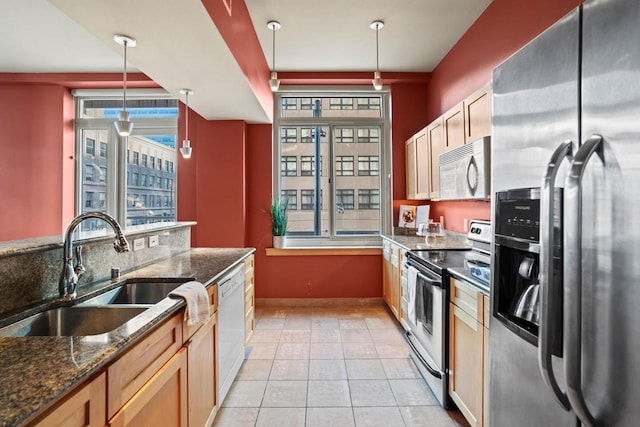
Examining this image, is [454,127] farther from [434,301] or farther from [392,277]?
[392,277]

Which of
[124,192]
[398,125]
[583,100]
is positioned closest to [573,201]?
[583,100]

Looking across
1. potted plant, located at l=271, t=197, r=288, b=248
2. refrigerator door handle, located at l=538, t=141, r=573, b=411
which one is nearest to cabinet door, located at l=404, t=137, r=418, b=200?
potted plant, located at l=271, t=197, r=288, b=248

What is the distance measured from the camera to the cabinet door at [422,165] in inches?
141

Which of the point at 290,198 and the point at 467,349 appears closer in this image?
the point at 467,349

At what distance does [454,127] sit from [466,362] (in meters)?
1.89

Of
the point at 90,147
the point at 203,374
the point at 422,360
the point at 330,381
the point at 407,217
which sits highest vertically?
the point at 90,147

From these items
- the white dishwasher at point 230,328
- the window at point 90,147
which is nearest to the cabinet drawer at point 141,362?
the white dishwasher at point 230,328

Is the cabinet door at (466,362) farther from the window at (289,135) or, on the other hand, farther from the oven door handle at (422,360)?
the window at (289,135)

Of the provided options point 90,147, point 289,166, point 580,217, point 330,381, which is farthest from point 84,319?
point 90,147

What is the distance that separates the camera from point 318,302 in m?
4.41

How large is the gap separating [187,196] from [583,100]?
4388 millimetres

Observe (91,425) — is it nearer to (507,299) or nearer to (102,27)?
(507,299)

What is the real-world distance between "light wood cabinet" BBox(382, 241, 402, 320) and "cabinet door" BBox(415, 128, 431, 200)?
690mm

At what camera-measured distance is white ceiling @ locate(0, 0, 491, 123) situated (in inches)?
77.7
